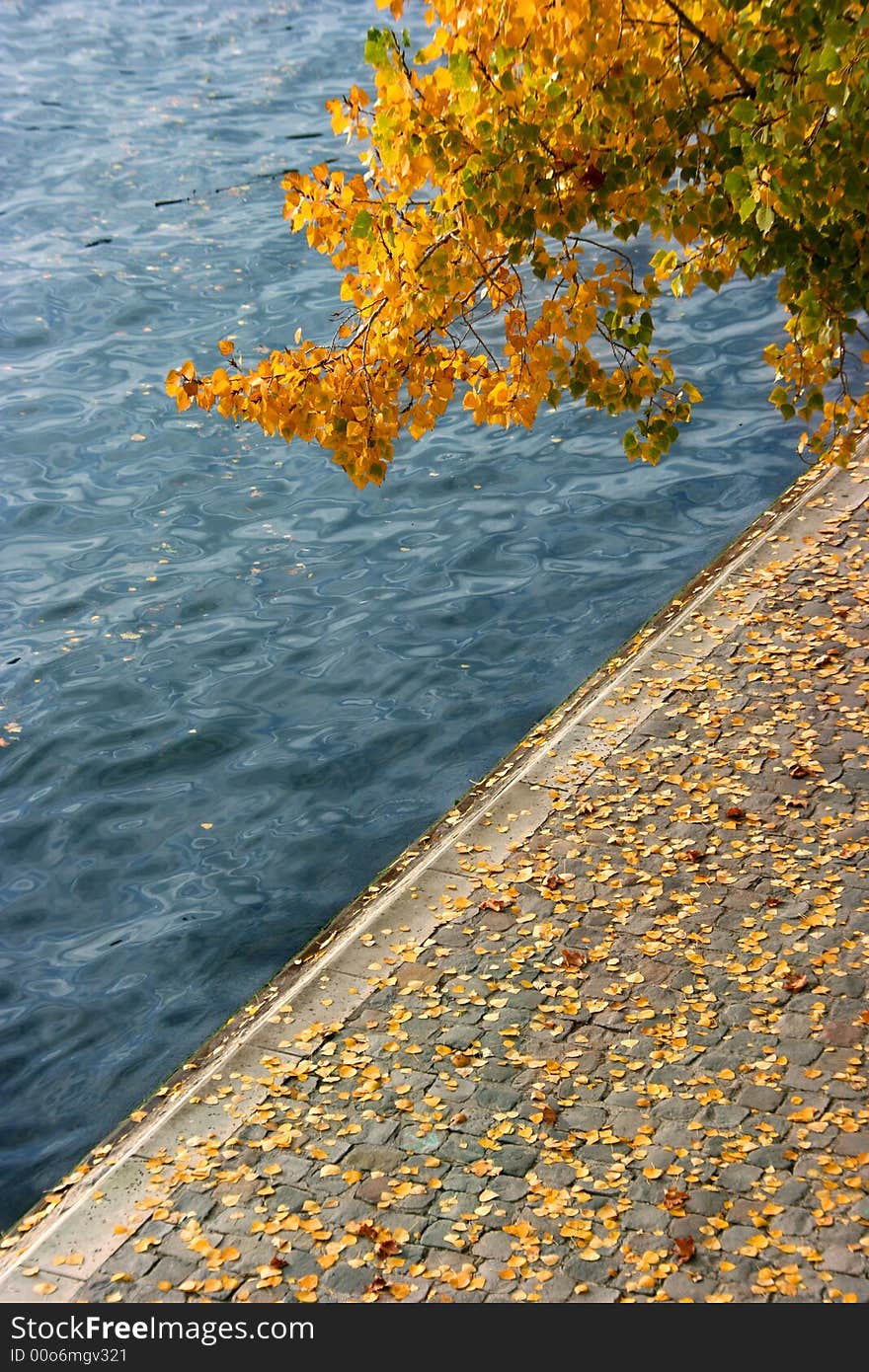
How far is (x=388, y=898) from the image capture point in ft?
28.2

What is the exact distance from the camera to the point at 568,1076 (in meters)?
7.09

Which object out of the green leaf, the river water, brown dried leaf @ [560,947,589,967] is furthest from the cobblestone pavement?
the green leaf

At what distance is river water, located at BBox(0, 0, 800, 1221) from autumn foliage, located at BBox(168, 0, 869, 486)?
4038 millimetres

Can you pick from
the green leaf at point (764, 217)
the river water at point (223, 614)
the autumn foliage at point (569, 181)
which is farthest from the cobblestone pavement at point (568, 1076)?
the green leaf at point (764, 217)

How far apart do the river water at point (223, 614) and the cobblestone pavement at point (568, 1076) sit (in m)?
1.35

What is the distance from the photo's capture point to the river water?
9.59 meters

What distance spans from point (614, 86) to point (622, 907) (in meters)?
4.34

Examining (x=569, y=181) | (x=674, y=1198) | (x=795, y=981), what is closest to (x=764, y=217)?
(x=569, y=181)

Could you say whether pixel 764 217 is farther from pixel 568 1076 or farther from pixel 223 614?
pixel 223 614

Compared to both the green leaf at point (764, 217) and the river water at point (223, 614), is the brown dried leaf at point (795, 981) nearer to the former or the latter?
the river water at point (223, 614)

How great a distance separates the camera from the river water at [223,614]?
9586mm

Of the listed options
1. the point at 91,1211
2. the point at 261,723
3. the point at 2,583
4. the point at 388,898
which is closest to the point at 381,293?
the point at 388,898

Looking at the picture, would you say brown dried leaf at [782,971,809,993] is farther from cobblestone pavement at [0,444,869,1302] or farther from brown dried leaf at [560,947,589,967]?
brown dried leaf at [560,947,589,967]
